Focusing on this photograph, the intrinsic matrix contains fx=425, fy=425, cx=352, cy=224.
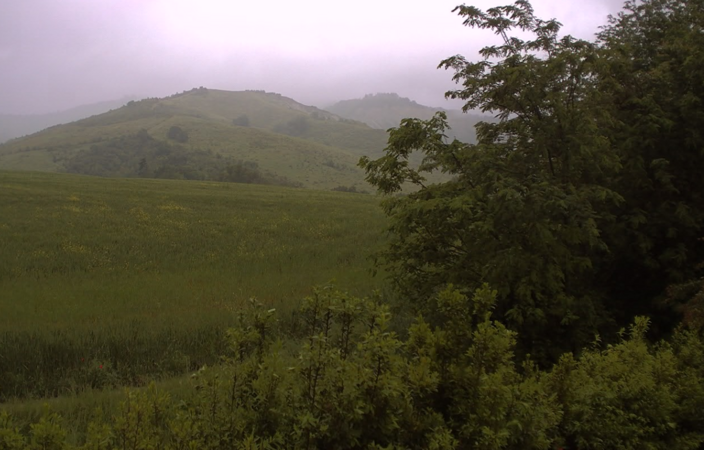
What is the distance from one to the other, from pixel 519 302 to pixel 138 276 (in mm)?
11035

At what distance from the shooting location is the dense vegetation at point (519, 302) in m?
2.84

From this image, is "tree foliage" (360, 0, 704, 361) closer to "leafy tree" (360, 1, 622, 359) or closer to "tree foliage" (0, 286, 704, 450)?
"leafy tree" (360, 1, 622, 359)

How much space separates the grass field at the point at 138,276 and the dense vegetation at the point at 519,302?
1899 mm

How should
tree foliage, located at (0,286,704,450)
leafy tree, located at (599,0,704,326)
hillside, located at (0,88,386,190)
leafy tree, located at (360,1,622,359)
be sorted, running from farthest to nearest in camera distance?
hillside, located at (0,88,386,190)
leafy tree, located at (599,0,704,326)
leafy tree, located at (360,1,622,359)
tree foliage, located at (0,286,704,450)

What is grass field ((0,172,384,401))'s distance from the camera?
766cm

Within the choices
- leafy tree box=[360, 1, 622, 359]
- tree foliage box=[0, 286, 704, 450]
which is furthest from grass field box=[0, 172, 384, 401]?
tree foliage box=[0, 286, 704, 450]

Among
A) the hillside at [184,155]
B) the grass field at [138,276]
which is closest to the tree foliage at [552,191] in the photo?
the grass field at [138,276]

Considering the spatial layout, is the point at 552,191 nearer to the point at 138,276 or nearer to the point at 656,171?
the point at 656,171

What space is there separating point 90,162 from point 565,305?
338 feet

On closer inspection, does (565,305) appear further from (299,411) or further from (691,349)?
(299,411)

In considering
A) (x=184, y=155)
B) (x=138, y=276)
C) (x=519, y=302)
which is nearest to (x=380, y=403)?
(x=519, y=302)

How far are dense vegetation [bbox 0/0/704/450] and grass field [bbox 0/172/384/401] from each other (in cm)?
190

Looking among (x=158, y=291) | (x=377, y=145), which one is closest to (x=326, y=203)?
(x=158, y=291)

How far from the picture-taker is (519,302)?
6.72 meters
